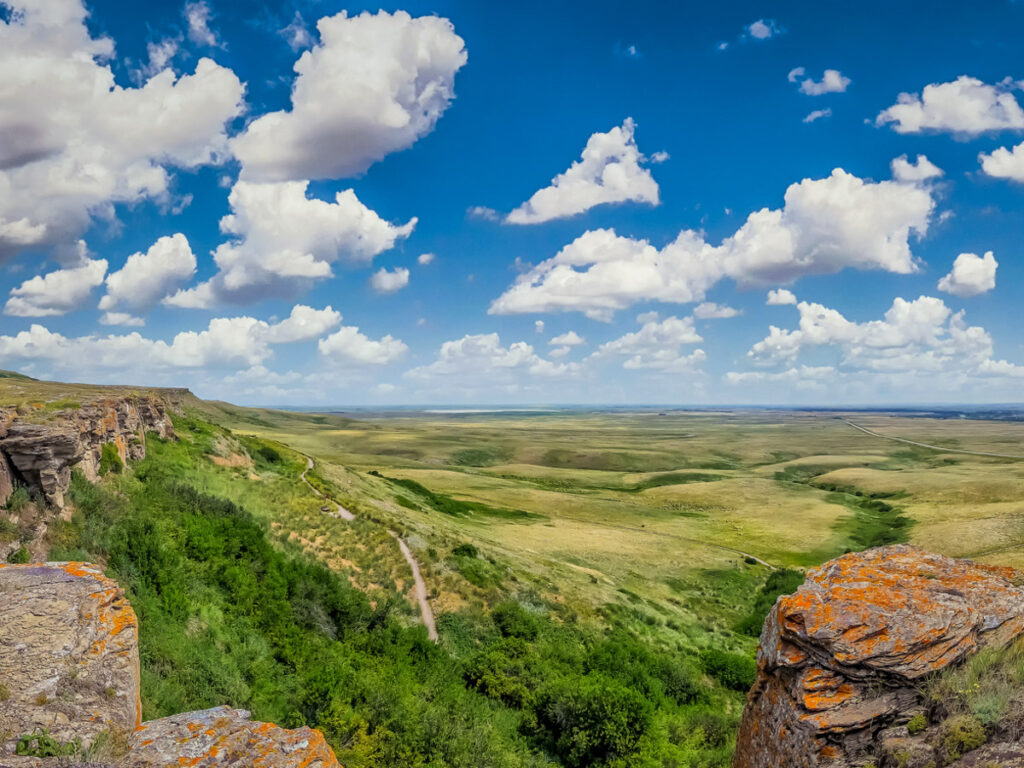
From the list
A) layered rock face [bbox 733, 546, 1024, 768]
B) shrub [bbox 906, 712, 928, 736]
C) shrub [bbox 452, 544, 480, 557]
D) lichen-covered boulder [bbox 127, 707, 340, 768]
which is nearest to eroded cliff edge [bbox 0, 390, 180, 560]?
lichen-covered boulder [bbox 127, 707, 340, 768]

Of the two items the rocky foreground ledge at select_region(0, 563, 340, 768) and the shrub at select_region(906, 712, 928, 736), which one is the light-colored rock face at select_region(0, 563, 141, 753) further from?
the shrub at select_region(906, 712, 928, 736)

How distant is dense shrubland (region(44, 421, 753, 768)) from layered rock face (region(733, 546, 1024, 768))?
10131 millimetres

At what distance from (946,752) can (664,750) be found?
1510cm

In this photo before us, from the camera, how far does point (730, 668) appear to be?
1158 inches

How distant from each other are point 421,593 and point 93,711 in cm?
2080

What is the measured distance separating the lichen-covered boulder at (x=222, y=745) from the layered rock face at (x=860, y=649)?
7454 millimetres

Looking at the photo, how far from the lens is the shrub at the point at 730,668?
2858cm

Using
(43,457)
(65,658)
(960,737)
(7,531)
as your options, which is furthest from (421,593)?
(960,737)

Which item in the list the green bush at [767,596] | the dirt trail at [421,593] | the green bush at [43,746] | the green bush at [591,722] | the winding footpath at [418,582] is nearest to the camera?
the green bush at [43,746]

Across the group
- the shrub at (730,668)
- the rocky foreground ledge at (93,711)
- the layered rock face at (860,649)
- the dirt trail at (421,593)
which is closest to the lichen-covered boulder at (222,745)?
the rocky foreground ledge at (93,711)

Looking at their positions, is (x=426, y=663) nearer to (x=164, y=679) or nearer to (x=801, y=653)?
(x=164, y=679)

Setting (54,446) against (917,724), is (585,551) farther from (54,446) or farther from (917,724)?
(917,724)

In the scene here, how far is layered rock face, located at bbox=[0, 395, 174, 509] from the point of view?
17219 mm

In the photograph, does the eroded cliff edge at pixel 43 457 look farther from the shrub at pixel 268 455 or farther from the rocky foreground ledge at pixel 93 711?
the shrub at pixel 268 455
